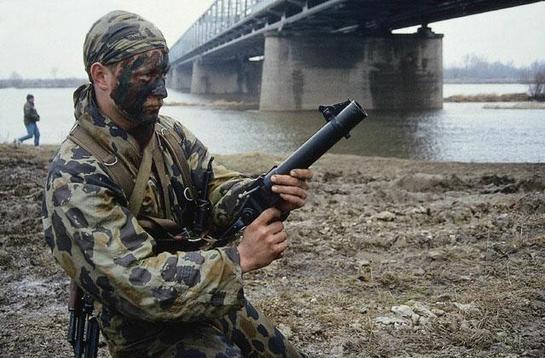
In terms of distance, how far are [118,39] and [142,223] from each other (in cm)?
62

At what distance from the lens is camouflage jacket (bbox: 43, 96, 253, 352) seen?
1768mm

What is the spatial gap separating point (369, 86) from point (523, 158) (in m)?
20.2

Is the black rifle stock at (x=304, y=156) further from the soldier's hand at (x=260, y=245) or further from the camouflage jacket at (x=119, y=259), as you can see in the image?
the camouflage jacket at (x=119, y=259)

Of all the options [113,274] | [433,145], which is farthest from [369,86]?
[113,274]

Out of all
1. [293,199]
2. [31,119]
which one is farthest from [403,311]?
[31,119]

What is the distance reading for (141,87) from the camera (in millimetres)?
2016

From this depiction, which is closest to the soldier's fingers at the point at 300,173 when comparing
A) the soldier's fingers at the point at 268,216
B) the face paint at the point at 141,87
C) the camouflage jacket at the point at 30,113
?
the soldier's fingers at the point at 268,216

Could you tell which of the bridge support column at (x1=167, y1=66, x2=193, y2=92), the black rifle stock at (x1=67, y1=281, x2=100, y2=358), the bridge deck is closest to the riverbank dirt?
the black rifle stock at (x1=67, y1=281, x2=100, y2=358)

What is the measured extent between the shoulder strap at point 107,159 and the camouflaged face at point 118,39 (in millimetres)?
247

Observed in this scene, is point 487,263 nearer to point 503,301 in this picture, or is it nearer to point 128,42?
point 503,301

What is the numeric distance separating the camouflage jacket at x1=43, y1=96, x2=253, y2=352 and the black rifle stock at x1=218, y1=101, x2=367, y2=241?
0.29 metres

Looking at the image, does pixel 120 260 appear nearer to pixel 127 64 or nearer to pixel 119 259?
pixel 119 259

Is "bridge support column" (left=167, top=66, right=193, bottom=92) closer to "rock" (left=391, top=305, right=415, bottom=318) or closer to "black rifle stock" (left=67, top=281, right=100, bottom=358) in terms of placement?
"rock" (left=391, top=305, right=415, bottom=318)

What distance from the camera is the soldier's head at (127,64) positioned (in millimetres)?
1960
